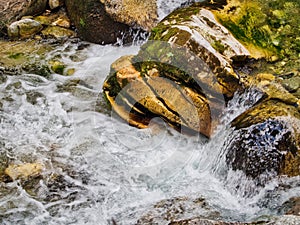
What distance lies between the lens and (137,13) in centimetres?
840

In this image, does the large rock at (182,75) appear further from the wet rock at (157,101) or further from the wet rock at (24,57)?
the wet rock at (24,57)

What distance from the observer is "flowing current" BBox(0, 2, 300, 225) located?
493cm

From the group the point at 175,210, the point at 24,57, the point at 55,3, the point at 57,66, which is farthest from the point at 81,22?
the point at 175,210

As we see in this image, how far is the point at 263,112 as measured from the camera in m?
5.31

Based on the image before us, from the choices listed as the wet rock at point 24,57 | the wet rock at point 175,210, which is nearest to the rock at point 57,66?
the wet rock at point 24,57

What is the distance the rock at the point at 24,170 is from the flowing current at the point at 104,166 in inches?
4.2

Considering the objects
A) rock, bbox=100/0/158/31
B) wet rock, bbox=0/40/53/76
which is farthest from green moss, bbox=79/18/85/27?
rock, bbox=100/0/158/31

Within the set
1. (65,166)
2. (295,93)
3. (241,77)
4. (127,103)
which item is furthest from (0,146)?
(295,93)

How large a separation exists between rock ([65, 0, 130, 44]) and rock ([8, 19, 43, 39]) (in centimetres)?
102

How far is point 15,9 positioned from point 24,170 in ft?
18.1

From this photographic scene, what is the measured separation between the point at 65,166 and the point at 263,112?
2905mm

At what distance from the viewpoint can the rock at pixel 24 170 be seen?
18.1 feet

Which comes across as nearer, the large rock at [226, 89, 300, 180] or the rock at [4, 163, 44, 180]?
the large rock at [226, 89, 300, 180]

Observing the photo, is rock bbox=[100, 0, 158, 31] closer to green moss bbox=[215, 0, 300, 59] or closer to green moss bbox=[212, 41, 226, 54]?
green moss bbox=[215, 0, 300, 59]
